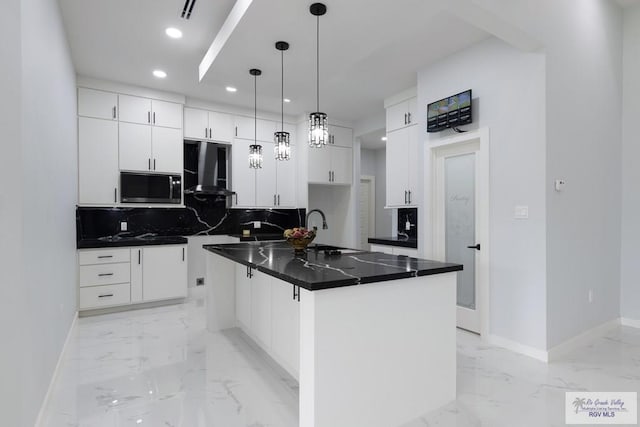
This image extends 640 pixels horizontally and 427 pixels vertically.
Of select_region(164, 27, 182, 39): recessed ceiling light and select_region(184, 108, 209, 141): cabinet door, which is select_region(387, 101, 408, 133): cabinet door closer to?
select_region(184, 108, 209, 141): cabinet door

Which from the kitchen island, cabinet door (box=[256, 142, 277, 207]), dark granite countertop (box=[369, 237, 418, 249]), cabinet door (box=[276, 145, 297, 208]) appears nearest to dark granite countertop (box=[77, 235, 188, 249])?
cabinet door (box=[256, 142, 277, 207])

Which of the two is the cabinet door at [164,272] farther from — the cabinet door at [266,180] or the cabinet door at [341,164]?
the cabinet door at [341,164]

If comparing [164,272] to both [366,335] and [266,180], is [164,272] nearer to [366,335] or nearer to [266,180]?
[266,180]

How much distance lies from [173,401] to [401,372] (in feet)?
4.86

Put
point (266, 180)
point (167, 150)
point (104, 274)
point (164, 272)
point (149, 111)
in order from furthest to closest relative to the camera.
A: 1. point (266, 180)
2. point (167, 150)
3. point (149, 111)
4. point (164, 272)
5. point (104, 274)

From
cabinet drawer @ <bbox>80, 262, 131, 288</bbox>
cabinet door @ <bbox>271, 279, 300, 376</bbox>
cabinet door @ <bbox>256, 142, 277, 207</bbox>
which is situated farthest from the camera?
cabinet door @ <bbox>256, 142, 277, 207</bbox>

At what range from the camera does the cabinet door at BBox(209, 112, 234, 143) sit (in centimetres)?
508

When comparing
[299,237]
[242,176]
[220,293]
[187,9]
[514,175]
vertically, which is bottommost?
[220,293]

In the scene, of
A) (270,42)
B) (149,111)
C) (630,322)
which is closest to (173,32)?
(270,42)

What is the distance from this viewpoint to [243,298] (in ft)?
11.0

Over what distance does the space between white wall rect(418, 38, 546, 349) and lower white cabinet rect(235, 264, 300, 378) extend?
6.49 ft

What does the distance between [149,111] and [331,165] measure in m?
2.85

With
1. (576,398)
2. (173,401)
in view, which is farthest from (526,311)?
(173,401)

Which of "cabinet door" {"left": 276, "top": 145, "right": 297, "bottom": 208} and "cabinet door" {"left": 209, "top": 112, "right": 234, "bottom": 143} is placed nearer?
"cabinet door" {"left": 209, "top": 112, "right": 234, "bottom": 143}
